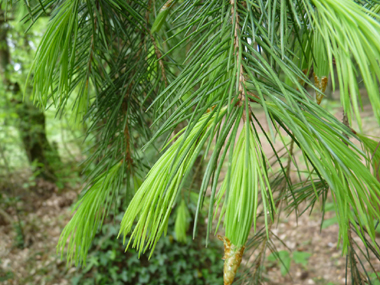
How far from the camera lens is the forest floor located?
242 centimetres

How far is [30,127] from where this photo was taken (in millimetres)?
3674

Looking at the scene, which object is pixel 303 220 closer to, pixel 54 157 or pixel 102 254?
pixel 102 254

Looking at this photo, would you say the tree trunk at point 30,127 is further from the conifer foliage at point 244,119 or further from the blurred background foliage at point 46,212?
the conifer foliage at point 244,119

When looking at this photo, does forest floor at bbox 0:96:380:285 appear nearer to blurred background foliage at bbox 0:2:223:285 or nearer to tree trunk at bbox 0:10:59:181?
blurred background foliage at bbox 0:2:223:285

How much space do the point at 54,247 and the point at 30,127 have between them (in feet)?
5.85

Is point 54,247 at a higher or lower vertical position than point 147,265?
lower

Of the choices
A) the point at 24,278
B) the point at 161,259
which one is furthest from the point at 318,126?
the point at 24,278

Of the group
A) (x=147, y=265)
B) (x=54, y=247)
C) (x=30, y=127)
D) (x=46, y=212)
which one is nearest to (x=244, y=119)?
(x=147, y=265)

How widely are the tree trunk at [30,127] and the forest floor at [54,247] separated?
0.33m

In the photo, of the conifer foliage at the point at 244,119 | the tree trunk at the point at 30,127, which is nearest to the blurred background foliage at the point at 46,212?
the tree trunk at the point at 30,127

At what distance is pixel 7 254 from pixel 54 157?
173cm

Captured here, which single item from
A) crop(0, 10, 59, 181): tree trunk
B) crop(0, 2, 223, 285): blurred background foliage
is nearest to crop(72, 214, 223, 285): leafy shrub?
crop(0, 2, 223, 285): blurred background foliage

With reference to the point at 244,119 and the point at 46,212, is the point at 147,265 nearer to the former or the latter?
the point at 46,212

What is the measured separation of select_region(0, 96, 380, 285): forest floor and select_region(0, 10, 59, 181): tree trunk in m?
0.33
